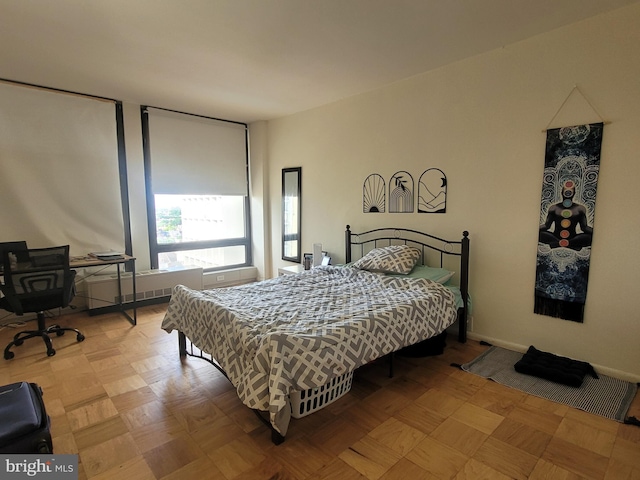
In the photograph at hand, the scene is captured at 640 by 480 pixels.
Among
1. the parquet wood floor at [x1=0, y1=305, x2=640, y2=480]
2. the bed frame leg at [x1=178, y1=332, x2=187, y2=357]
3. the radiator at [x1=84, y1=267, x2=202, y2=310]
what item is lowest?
the parquet wood floor at [x1=0, y1=305, x2=640, y2=480]

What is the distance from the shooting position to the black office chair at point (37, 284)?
9.68 ft

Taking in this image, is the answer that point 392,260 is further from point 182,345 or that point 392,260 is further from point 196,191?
point 196,191

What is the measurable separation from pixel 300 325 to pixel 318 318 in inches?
6.8

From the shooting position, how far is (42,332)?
10.4 feet

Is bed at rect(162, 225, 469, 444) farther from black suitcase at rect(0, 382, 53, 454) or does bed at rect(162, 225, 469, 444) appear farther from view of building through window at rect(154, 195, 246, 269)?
view of building through window at rect(154, 195, 246, 269)

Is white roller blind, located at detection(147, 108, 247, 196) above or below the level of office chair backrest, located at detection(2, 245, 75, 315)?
above

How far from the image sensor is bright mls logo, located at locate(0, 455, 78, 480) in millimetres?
1392

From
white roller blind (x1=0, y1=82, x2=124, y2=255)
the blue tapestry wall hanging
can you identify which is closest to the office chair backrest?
white roller blind (x1=0, y1=82, x2=124, y2=255)

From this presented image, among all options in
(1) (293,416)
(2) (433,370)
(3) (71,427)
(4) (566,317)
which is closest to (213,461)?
(1) (293,416)

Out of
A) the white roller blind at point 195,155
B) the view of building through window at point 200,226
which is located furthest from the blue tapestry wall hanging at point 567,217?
the view of building through window at point 200,226

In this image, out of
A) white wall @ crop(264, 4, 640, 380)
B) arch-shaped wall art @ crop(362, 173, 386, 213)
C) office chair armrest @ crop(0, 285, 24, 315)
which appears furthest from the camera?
arch-shaped wall art @ crop(362, 173, 386, 213)

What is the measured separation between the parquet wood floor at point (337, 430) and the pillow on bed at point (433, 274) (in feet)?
2.44

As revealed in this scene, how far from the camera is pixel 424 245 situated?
11.7 feet

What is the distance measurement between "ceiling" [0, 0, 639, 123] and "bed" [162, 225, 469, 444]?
1686 millimetres
